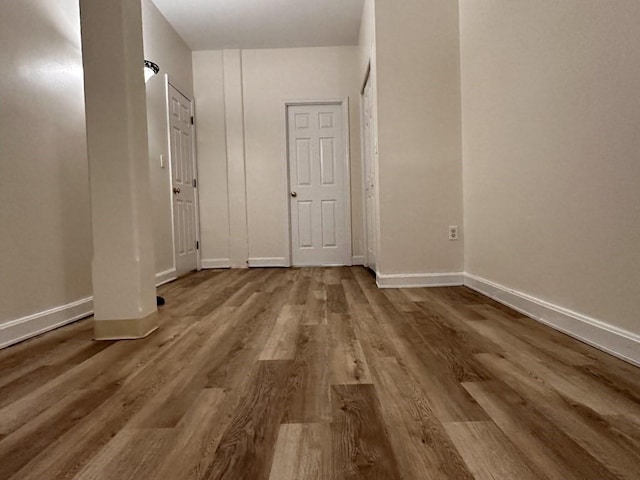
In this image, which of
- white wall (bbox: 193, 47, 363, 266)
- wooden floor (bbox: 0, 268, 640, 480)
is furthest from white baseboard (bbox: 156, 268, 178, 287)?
wooden floor (bbox: 0, 268, 640, 480)

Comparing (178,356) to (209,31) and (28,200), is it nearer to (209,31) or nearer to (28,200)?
(28,200)

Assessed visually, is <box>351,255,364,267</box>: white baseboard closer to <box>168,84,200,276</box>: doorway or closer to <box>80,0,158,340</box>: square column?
<box>168,84,200,276</box>: doorway

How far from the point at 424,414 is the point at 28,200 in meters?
2.26

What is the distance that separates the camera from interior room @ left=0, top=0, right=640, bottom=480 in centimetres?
106

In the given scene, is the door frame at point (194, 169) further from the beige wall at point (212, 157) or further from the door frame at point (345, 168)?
the door frame at point (345, 168)

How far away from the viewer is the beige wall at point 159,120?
4.13 metres

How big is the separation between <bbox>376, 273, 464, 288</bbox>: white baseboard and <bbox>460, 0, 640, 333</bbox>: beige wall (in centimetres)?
40

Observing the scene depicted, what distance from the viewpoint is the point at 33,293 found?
2311mm

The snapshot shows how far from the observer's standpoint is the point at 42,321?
2.34 m

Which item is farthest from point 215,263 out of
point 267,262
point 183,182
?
point 183,182

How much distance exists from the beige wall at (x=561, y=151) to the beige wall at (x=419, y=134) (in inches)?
14.4

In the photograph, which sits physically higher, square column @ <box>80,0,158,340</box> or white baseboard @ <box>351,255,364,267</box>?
square column @ <box>80,0,158,340</box>

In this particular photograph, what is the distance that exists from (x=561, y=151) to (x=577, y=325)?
0.77 metres

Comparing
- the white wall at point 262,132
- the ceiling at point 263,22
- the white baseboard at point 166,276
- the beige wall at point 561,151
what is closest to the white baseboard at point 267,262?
the white wall at point 262,132
